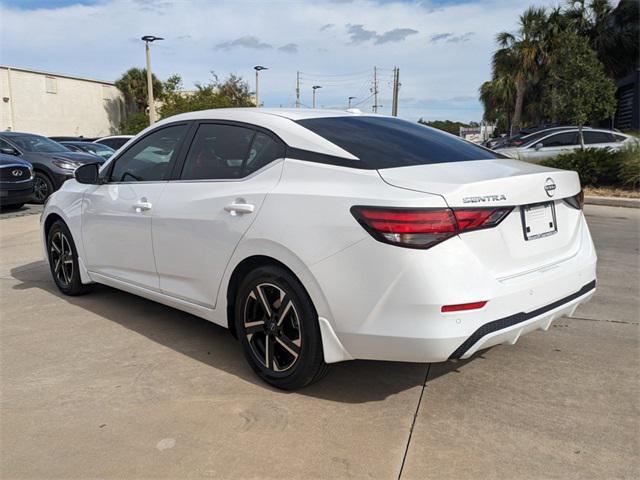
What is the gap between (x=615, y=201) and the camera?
453 inches

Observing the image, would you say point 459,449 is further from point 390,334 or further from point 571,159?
point 571,159

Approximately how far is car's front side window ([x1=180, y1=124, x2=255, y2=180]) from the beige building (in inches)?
1327

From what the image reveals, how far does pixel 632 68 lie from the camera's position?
27.7 metres

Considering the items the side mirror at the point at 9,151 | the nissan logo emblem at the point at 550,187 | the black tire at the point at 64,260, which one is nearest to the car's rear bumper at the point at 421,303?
the nissan logo emblem at the point at 550,187

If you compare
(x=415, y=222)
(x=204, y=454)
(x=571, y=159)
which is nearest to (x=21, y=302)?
(x=204, y=454)

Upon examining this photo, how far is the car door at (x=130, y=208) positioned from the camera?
13.1ft

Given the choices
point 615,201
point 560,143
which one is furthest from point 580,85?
point 615,201

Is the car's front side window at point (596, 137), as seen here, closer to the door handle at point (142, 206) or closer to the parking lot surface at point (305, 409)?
the parking lot surface at point (305, 409)

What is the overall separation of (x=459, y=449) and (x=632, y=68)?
30.4m

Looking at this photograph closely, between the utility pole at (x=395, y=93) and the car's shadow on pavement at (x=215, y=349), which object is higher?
the utility pole at (x=395, y=93)

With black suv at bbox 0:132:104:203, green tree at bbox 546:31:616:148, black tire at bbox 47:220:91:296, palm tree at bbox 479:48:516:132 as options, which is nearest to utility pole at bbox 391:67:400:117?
palm tree at bbox 479:48:516:132

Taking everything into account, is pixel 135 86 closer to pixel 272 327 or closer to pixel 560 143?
pixel 560 143

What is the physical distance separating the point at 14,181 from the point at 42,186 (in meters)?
1.66

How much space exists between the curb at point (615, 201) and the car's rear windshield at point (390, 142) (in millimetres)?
9001
